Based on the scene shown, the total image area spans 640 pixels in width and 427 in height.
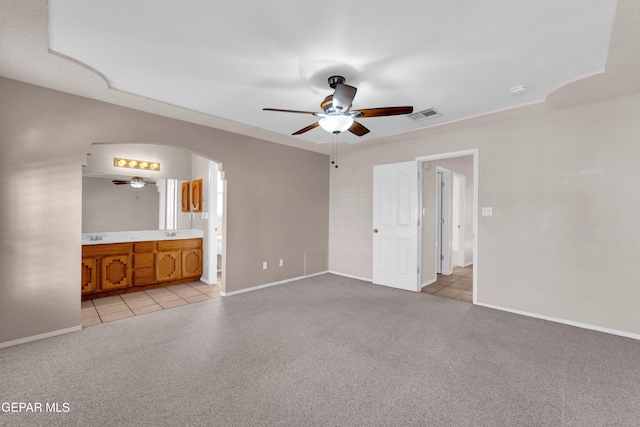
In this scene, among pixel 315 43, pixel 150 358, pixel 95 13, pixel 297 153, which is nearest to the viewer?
pixel 95 13

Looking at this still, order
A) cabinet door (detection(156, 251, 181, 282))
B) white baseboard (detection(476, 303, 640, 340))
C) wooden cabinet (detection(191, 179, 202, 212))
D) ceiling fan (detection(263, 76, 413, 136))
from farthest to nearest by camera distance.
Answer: wooden cabinet (detection(191, 179, 202, 212))
cabinet door (detection(156, 251, 181, 282))
white baseboard (detection(476, 303, 640, 340))
ceiling fan (detection(263, 76, 413, 136))

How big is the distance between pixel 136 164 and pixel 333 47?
417 centimetres

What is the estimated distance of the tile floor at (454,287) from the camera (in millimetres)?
4383

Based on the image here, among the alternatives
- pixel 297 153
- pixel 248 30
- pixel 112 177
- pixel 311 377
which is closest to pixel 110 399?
pixel 311 377

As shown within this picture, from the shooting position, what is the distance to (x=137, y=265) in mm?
4434

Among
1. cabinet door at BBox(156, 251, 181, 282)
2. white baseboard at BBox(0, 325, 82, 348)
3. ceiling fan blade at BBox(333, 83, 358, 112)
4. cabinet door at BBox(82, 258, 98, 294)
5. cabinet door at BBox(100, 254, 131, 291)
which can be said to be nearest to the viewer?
ceiling fan blade at BBox(333, 83, 358, 112)

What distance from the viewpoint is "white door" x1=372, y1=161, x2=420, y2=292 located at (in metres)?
4.60

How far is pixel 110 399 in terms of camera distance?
192 centimetres

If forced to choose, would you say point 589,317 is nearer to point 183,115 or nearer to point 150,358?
point 150,358

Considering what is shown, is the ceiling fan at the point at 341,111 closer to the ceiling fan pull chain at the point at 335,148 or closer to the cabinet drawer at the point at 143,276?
the ceiling fan pull chain at the point at 335,148

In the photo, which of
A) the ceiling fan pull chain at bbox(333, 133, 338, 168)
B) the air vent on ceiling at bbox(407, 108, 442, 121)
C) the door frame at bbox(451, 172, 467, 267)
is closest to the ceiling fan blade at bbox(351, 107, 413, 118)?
the air vent on ceiling at bbox(407, 108, 442, 121)

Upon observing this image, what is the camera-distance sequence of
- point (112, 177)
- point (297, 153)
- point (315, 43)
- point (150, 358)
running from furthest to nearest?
point (297, 153) < point (112, 177) < point (150, 358) < point (315, 43)

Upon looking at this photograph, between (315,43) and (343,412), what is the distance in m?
2.60

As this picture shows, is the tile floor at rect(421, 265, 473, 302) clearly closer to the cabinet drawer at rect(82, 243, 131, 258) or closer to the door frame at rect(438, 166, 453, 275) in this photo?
the door frame at rect(438, 166, 453, 275)
